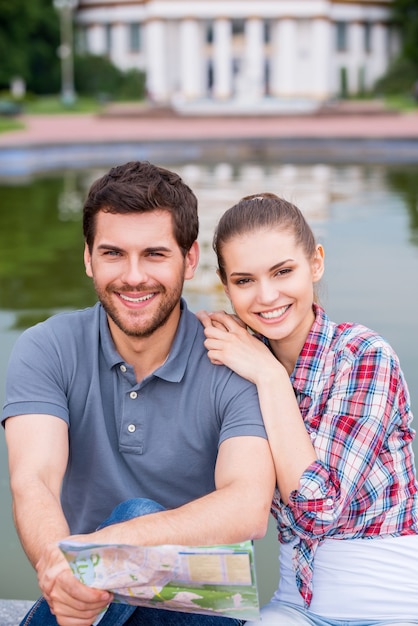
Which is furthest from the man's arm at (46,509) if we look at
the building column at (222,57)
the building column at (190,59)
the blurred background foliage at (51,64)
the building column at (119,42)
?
the building column at (119,42)

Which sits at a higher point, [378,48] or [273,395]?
[378,48]

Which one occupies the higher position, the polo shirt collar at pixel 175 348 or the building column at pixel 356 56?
the building column at pixel 356 56

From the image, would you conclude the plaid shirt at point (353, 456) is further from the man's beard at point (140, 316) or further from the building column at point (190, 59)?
the building column at point (190, 59)

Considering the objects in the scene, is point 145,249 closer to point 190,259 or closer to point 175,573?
point 190,259

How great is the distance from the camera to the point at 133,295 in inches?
83.0

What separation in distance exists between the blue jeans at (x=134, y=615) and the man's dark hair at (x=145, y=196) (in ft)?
1.98

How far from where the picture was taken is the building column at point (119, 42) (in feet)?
183

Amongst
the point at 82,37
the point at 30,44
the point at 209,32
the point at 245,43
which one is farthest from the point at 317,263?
the point at 82,37

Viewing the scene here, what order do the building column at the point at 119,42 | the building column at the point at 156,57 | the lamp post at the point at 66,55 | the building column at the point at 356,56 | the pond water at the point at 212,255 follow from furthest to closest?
1. the building column at the point at 119,42
2. the building column at the point at 356,56
3. the building column at the point at 156,57
4. the lamp post at the point at 66,55
5. the pond water at the point at 212,255

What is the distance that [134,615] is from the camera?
6.33ft

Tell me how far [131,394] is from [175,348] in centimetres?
15

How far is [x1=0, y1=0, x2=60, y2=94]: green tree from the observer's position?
40.8 m

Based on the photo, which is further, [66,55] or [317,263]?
[66,55]

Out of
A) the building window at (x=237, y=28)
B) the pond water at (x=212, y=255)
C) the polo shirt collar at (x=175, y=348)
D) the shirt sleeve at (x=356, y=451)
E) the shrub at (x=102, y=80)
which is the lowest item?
the pond water at (x=212, y=255)
